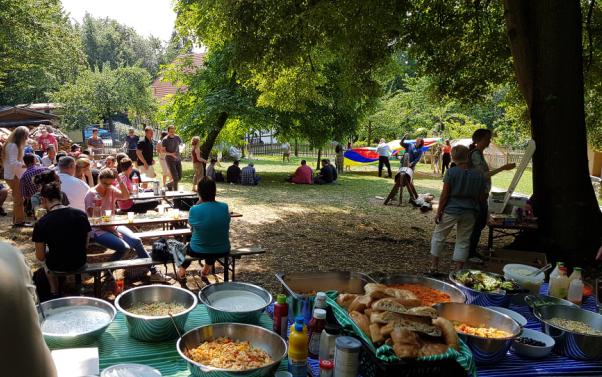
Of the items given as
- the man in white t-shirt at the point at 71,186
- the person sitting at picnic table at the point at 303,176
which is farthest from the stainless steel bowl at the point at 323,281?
the person sitting at picnic table at the point at 303,176

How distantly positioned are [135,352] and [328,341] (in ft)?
3.87

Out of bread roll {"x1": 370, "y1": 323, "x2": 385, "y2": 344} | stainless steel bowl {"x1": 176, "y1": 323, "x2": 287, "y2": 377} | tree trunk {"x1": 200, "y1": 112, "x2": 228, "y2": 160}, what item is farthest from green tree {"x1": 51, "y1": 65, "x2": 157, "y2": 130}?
bread roll {"x1": 370, "y1": 323, "x2": 385, "y2": 344}

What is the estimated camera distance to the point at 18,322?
125 cm

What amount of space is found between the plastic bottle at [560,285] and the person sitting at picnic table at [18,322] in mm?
3935

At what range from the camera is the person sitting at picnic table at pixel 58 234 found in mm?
4551

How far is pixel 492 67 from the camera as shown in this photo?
431 inches

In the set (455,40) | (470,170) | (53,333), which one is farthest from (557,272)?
(455,40)

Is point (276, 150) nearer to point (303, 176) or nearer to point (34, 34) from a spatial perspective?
point (303, 176)

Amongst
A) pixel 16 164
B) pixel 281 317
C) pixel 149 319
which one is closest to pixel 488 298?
pixel 281 317

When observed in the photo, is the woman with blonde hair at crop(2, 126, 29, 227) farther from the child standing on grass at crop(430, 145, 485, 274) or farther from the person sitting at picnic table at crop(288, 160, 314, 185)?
the person sitting at picnic table at crop(288, 160, 314, 185)

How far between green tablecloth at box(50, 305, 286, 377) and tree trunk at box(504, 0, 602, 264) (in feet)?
19.1

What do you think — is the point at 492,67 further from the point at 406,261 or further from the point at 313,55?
the point at 406,261

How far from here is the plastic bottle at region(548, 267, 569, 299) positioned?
3.86 metres

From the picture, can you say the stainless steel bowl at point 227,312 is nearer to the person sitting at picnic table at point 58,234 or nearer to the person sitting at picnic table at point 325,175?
the person sitting at picnic table at point 58,234
